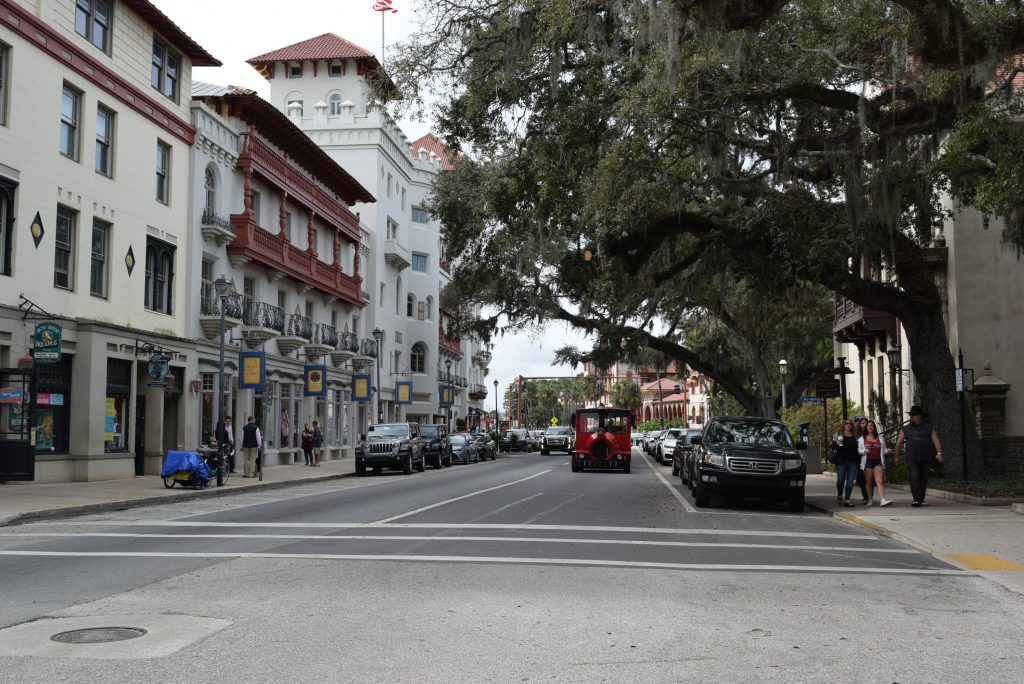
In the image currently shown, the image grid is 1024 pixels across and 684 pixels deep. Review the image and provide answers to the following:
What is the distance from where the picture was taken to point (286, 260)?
38750 millimetres

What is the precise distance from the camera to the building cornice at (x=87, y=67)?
22.8 metres

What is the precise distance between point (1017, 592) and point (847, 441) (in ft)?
33.5

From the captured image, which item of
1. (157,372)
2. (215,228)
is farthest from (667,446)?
(157,372)

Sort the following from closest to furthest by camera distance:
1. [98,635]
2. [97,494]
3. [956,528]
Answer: [98,635] < [956,528] < [97,494]

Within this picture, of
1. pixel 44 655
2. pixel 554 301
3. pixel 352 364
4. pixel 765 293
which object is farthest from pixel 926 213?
pixel 352 364

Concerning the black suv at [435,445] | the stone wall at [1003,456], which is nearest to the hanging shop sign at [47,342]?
the black suv at [435,445]

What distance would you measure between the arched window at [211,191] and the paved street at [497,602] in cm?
1948

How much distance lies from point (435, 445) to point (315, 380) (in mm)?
5552

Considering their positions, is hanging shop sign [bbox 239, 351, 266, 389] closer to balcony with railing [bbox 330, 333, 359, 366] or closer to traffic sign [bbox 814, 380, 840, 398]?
balcony with railing [bbox 330, 333, 359, 366]

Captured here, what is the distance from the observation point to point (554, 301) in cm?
3366

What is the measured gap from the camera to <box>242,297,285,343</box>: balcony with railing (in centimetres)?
3497

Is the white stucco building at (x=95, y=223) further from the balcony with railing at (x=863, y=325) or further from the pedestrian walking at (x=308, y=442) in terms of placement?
the balcony with railing at (x=863, y=325)

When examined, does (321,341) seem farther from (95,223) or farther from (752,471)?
(752,471)

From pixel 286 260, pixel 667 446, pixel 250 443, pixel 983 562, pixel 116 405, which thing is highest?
pixel 286 260
